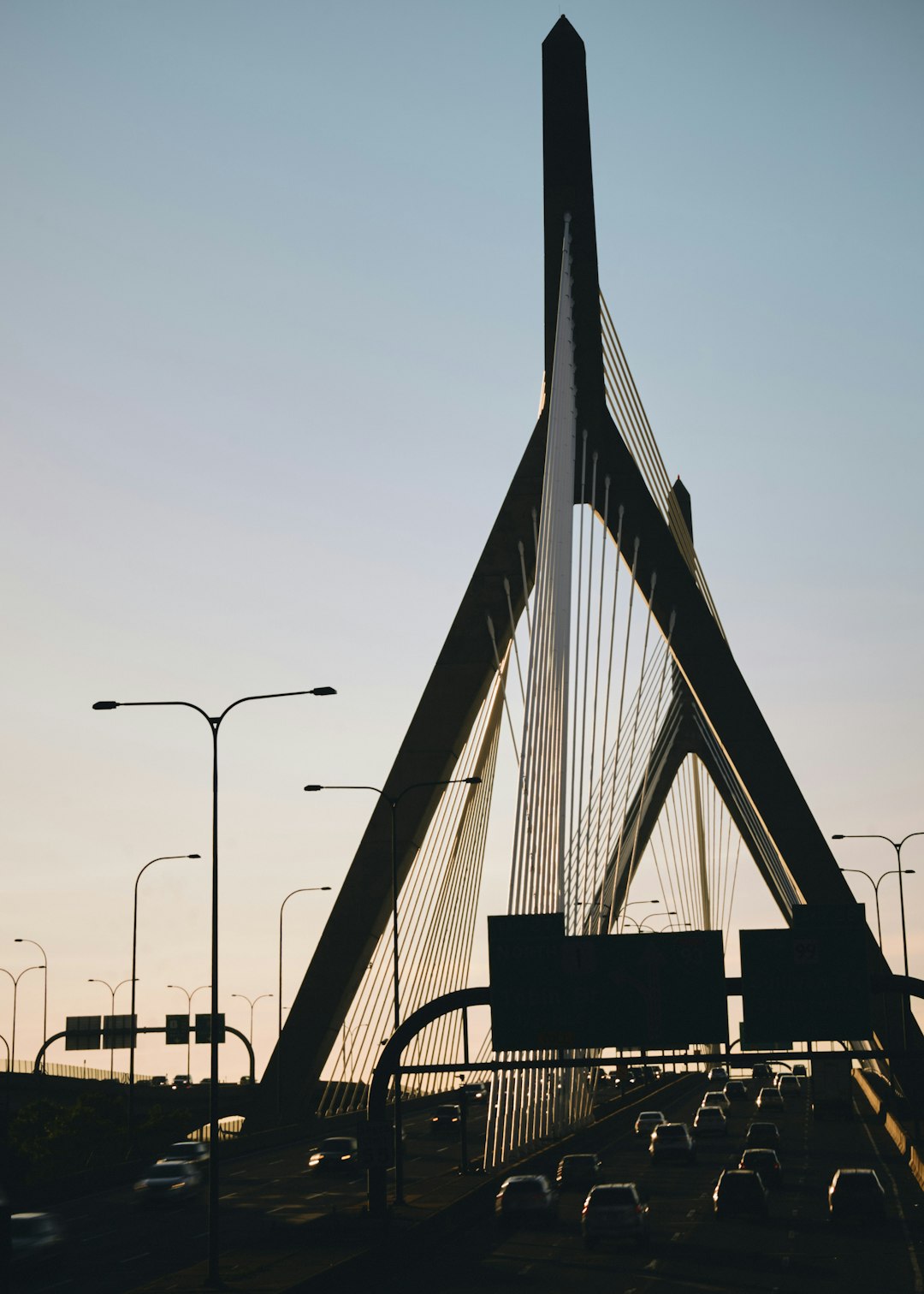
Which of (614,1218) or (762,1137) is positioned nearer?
(614,1218)

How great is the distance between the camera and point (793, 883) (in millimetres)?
53500

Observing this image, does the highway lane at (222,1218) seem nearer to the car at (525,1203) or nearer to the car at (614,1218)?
the car at (525,1203)

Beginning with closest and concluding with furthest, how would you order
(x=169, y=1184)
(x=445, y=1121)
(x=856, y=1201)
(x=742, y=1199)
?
(x=856, y=1201) → (x=742, y=1199) → (x=169, y=1184) → (x=445, y=1121)

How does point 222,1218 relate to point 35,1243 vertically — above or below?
below

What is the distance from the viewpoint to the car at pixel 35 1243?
31547 millimetres

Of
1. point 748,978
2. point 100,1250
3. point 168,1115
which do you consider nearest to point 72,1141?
point 168,1115

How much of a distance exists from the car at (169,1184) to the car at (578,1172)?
1010 centimetres

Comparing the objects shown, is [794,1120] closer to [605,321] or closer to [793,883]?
[793,883]

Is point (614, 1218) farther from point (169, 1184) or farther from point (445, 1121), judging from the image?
point (445, 1121)

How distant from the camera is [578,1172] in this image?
153ft

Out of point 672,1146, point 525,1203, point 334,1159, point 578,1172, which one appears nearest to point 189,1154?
point 334,1159

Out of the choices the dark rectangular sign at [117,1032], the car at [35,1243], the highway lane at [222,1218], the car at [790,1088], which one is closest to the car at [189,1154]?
the highway lane at [222,1218]

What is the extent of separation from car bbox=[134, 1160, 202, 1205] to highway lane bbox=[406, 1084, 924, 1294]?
10.5m

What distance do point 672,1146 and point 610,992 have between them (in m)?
20.6
